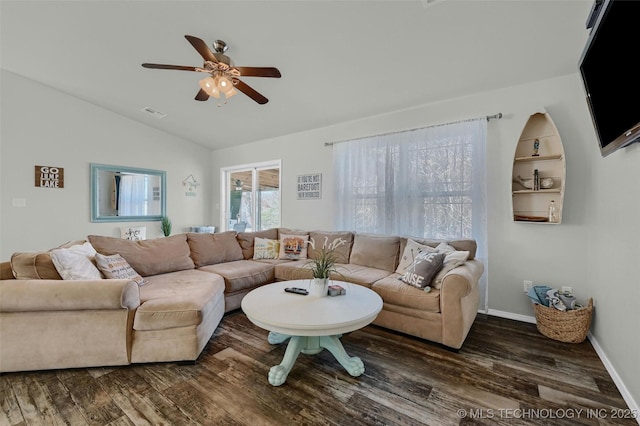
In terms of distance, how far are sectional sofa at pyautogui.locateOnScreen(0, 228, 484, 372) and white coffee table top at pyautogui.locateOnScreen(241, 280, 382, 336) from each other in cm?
47

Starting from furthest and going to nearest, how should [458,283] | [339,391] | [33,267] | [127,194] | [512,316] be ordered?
[127,194], [512,316], [458,283], [33,267], [339,391]

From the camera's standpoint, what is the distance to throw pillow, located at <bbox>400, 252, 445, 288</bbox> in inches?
94.3

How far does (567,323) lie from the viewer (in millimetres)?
2301

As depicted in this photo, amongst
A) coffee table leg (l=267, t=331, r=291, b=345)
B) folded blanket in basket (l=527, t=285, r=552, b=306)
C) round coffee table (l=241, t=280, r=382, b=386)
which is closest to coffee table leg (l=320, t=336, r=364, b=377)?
round coffee table (l=241, t=280, r=382, b=386)

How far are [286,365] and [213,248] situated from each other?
210cm

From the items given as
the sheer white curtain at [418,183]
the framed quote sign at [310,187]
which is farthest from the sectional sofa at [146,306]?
the framed quote sign at [310,187]

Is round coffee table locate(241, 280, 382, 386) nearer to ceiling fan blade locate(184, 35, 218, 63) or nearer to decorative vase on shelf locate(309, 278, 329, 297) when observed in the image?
decorative vase on shelf locate(309, 278, 329, 297)

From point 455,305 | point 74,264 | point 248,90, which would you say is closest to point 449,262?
point 455,305

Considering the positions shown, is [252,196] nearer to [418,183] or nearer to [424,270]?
[418,183]

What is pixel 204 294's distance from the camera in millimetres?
2213

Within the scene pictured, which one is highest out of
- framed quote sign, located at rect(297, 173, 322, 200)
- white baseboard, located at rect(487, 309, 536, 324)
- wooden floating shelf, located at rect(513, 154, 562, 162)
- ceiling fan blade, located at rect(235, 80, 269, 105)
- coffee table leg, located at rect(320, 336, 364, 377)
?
ceiling fan blade, located at rect(235, 80, 269, 105)

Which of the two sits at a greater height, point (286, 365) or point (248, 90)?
point (248, 90)

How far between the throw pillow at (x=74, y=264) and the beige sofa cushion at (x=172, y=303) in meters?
0.39

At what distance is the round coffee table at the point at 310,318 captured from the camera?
165 centimetres
